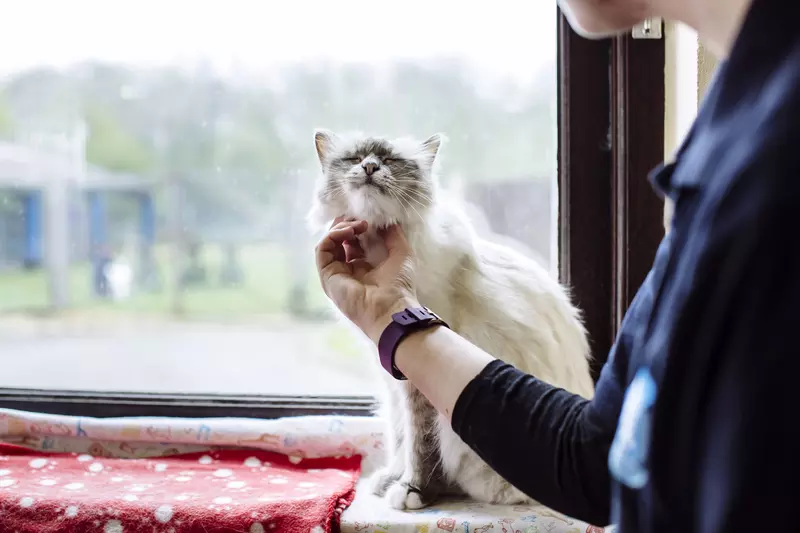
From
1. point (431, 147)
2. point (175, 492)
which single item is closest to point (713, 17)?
point (431, 147)

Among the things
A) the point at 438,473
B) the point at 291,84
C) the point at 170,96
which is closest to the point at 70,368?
the point at 170,96

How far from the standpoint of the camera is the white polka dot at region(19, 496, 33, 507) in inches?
49.0

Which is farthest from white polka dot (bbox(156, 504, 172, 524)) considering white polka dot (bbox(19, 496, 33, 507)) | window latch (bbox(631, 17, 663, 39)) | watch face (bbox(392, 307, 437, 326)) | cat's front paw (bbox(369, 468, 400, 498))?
window latch (bbox(631, 17, 663, 39))

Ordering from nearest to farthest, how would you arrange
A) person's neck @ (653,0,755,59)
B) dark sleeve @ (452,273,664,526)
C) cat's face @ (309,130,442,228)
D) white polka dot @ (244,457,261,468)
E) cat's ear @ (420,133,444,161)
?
1. person's neck @ (653,0,755,59)
2. dark sleeve @ (452,273,664,526)
3. cat's face @ (309,130,442,228)
4. cat's ear @ (420,133,444,161)
5. white polka dot @ (244,457,261,468)

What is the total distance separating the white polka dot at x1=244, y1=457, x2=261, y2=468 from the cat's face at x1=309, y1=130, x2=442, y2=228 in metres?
0.55

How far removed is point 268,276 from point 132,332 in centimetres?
42

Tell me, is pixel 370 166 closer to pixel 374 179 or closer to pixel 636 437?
pixel 374 179

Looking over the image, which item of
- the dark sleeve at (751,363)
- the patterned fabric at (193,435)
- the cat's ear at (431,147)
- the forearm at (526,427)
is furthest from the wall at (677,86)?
the dark sleeve at (751,363)

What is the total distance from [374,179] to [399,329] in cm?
37

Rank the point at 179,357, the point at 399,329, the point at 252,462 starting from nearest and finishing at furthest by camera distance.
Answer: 1. the point at 399,329
2. the point at 252,462
3. the point at 179,357

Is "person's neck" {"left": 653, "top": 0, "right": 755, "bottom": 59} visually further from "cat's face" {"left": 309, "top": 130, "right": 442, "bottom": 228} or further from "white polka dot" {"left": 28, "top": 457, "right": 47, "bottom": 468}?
"white polka dot" {"left": 28, "top": 457, "right": 47, "bottom": 468}

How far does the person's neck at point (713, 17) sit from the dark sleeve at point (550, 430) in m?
0.26

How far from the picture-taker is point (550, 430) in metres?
0.77

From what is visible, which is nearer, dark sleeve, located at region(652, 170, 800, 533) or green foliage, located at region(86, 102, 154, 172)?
dark sleeve, located at region(652, 170, 800, 533)
